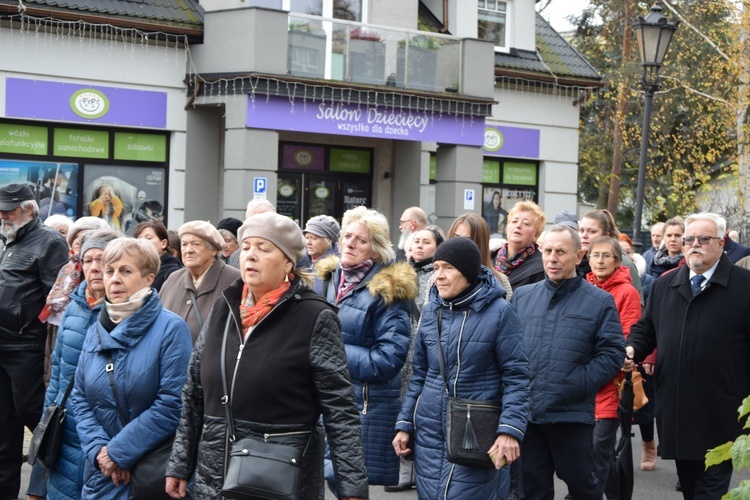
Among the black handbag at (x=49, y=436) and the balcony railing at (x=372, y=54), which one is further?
the balcony railing at (x=372, y=54)

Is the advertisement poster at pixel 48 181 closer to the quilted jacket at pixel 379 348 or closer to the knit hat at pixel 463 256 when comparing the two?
the quilted jacket at pixel 379 348

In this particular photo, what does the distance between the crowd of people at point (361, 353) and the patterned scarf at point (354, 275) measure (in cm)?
2

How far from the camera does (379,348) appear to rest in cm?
678

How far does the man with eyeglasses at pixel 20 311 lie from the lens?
8.20 m


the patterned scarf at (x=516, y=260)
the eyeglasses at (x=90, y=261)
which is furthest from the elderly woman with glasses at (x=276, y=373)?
the patterned scarf at (x=516, y=260)

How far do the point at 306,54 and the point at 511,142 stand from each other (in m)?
6.30

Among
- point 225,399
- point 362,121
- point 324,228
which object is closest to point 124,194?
point 362,121

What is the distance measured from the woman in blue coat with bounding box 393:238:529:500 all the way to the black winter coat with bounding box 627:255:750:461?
61.7 inches

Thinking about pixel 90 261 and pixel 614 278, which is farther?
pixel 614 278

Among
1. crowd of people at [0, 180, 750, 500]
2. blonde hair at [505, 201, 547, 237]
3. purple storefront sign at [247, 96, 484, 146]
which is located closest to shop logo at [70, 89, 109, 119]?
purple storefront sign at [247, 96, 484, 146]

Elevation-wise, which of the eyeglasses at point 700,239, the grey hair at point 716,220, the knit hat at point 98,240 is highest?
the grey hair at point 716,220

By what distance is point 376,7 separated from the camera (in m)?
21.8

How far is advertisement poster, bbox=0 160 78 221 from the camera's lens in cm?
1841

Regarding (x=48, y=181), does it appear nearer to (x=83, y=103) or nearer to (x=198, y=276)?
(x=83, y=103)
